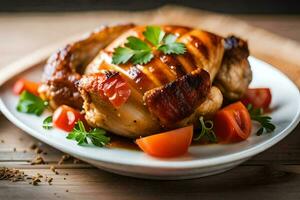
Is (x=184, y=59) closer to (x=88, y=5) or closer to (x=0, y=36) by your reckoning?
(x=0, y=36)

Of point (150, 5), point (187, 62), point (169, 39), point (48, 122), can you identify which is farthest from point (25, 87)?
point (150, 5)

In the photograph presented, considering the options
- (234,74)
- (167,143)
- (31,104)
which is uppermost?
(234,74)

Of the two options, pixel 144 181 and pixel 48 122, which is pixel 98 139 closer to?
pixel 144 181

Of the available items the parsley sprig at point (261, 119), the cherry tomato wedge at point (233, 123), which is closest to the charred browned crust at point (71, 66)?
the cherry tomato wedge at point (233, 123)

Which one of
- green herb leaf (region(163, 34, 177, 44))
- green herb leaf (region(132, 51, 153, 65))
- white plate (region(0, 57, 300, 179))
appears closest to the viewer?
white plate (region(0, 57, 300, 179))

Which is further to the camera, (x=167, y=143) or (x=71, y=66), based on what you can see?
(x=71, y=66)

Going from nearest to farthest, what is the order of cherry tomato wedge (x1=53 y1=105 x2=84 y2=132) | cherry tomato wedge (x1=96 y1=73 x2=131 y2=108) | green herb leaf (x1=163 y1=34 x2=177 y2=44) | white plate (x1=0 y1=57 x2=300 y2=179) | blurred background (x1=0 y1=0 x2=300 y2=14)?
white plate (x1=0 y1=57 x2=300 y2=179)
cherry tomato wedge (x1=96 y1=73 x2=131 y2=108)
cherry tomato wedge (x1=53 y1=105 x2=84 y2=132)
green herb leaf (x1=163 y1=34 x2=177 y2=44)
blurred background (x1=0 y1=0 x2=300 y2=14)

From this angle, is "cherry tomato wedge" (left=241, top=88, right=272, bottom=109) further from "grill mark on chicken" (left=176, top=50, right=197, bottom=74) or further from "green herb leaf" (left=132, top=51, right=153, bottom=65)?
"green herb leaf" (left=132, top=51, right=153, bottom=65)

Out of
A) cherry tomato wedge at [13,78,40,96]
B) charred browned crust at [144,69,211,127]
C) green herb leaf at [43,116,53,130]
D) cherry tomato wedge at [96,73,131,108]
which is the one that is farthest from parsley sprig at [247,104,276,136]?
cherry tomato wedge at [13,78,40,96]
